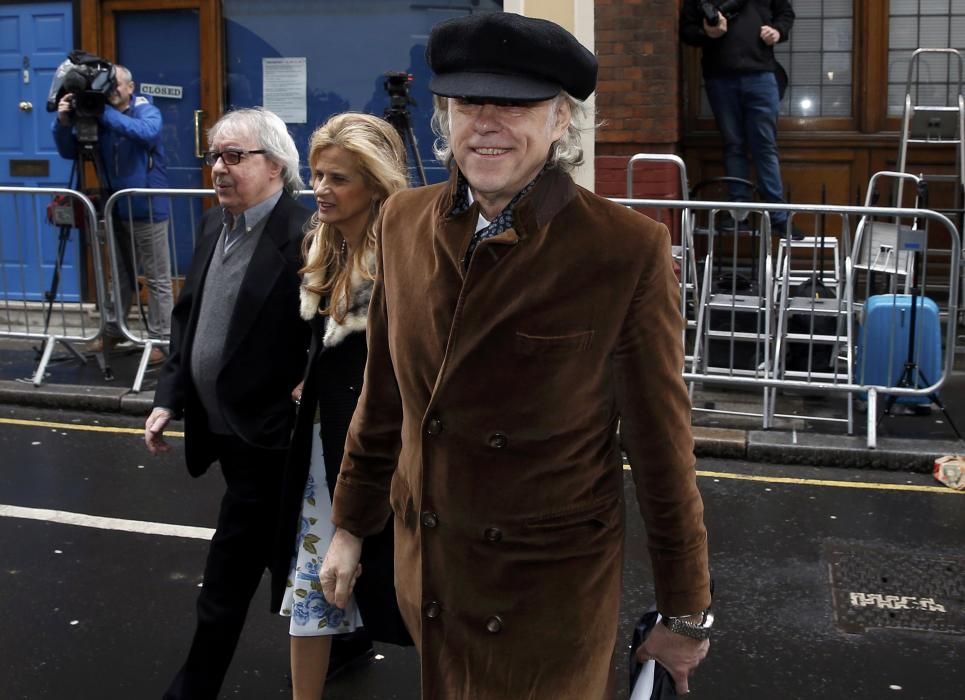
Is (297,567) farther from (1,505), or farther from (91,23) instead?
(91,23)

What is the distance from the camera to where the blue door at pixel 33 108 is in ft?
37.1

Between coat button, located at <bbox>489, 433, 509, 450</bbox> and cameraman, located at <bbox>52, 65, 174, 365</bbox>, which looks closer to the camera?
coat button, located at <bbox>489, 433, 509, 450</bbox>

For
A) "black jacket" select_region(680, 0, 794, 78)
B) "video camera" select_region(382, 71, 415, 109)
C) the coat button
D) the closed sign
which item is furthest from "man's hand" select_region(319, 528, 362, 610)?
the closed sign

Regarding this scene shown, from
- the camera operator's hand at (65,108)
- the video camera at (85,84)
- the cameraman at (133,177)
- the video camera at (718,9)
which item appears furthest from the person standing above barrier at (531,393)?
the video camera at (718,9)

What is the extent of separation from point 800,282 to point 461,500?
670cm

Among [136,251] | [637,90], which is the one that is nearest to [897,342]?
[637,90]

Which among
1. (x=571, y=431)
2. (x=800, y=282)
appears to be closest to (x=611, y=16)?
(x=800, y=282)

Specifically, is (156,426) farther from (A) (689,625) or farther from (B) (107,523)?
(A) (689,625)

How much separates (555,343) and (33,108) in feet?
32.6

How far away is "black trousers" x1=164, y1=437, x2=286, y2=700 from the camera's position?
4020 mm

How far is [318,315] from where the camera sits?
12.5 feet

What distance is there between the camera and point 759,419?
7859 mm

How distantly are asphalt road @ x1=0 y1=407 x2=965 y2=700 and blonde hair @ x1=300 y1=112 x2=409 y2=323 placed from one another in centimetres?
143

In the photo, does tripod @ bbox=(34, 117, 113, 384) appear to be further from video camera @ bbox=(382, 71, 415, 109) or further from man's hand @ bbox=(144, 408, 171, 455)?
man's hand @ bbox=(144, 408, 171, 455)
